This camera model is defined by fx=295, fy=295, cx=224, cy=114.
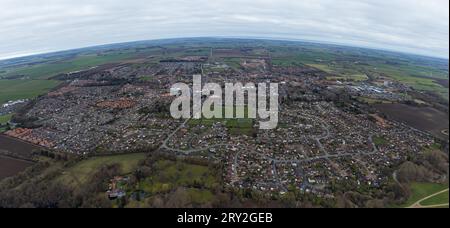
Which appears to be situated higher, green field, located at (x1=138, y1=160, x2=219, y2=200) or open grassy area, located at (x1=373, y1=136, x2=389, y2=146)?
open grassy area, located at (x1=373, y1=136, x2=389, y2=146)

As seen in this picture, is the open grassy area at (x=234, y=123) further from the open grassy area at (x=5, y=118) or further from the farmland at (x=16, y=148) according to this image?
the open grassy area at (x=5, y=118)

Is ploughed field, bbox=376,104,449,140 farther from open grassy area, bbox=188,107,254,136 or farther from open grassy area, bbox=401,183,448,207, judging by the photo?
open grassy area, bbox=188,107,254,136

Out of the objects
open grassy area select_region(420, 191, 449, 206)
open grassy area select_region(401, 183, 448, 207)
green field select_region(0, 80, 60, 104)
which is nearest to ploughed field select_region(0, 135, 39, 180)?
green field select_region(0, 80, 60, 104)

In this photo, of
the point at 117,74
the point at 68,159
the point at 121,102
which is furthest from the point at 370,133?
the point at 117,74

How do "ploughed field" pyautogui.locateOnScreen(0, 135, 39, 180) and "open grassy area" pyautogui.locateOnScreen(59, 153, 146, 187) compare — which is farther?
"ploughed field" pyautogui.locateOnScreen(0, 135, 39, 180)

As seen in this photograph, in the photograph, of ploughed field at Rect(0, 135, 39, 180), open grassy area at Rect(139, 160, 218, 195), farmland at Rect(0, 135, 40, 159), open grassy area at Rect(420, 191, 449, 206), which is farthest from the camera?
farmland at Rect(0, 135, 40, 159)

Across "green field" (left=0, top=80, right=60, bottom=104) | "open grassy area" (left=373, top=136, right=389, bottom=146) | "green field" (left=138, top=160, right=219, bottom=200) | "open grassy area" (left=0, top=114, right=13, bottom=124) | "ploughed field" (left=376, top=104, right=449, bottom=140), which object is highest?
"green field" (left=0, top=80, right=60, bottom=104)

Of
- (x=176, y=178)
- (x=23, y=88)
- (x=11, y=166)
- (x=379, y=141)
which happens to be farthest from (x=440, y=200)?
(x=23, y=88)
